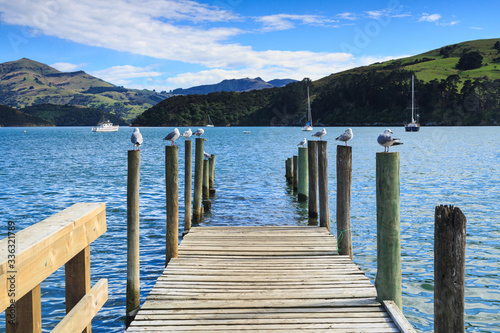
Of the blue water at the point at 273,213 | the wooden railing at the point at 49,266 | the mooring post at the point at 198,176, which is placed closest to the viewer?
the wooden railing at the point at 49,266

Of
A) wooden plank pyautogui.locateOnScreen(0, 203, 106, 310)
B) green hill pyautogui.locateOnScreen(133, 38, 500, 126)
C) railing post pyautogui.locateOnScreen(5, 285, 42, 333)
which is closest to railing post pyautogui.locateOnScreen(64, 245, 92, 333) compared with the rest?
wooden plank pyautogui.locateOnScreen(0, 203, 106, 310)

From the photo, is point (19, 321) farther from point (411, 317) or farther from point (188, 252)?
point (411, 317)

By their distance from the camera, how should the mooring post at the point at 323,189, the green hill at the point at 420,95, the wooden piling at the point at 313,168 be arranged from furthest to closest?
the green hill at the point at 420,95 < the wooden piling at the point at 313,168 < the mooring post at the point at 323,189

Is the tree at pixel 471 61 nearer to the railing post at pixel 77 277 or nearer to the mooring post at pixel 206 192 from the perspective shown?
the mooring post at pixel 206 192

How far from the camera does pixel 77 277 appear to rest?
120 inches

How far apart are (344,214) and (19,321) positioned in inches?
270

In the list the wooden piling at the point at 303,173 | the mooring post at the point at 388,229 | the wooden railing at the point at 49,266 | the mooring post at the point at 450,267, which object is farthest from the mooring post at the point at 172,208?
the wooden piling at the point at 303,173

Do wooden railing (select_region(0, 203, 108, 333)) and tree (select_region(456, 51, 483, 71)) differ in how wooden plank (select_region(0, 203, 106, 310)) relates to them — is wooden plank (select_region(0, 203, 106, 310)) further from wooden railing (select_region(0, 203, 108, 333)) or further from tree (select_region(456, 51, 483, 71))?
tree (select_region(456, 51, 483, 71))

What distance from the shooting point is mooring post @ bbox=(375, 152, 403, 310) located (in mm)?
5824

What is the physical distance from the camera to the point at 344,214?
8.38 meters

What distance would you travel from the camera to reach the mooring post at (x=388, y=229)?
19.1 ft

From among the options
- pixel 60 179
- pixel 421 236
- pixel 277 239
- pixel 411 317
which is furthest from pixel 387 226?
pixel 60 179

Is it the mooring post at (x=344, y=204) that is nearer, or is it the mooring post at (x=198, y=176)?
the mooring post at (x=344, y=204)

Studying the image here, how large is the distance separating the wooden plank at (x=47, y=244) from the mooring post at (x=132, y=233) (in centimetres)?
358
